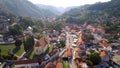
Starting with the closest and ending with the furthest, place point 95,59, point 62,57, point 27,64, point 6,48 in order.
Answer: point 27,64 < point 95,59 < point 62,57 < point 6,48

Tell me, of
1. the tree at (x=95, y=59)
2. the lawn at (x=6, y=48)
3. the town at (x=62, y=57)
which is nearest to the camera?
the town at (x=62, y=57)

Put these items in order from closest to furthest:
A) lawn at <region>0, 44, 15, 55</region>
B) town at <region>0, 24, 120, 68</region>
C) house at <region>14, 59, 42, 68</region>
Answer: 1. house at <region>14, 59, 42, 68</region>
2. town at <region>0, 24, 120, 68</region>
3. lawn at <region>0, 44, 15, 55</region>

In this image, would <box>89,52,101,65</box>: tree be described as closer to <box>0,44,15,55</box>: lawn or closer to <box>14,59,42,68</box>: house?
<box>14,59,42,68</box>: house

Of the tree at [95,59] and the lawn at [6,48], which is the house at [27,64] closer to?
the tree at [95,59]

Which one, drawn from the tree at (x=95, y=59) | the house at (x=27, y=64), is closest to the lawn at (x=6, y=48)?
the house at (x=27, y=64)

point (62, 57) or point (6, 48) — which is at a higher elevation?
point (6, 48)

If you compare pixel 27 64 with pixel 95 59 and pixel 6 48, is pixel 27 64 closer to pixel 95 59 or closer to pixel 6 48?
pixel 95 59

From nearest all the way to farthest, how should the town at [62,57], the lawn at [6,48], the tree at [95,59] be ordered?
the town at [62,57] → the tree at [95,59] → the lawn at [6,48]

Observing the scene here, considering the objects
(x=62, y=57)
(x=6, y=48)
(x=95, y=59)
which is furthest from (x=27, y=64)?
(x=6, y=48)

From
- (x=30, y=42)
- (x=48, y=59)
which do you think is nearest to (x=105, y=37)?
(x=30, y=42)

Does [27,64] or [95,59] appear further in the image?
[95,59]

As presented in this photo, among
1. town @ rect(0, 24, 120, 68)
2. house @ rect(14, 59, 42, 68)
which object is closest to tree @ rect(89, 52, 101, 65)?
town @ rect(0, 24, 120, 68)
